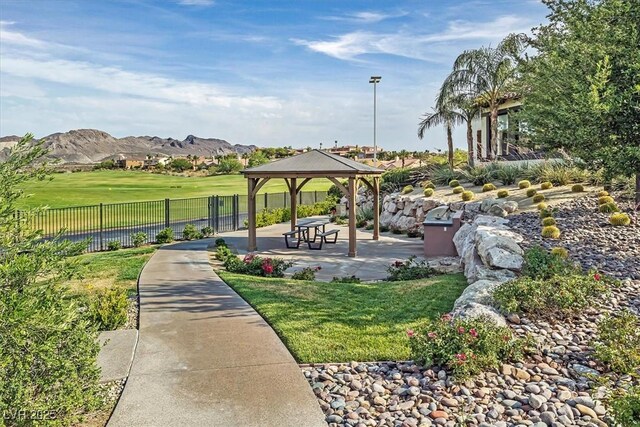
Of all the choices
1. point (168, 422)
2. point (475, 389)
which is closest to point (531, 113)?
point (475, 389)

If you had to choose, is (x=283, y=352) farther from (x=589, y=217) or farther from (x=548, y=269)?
(x=589, y=217)

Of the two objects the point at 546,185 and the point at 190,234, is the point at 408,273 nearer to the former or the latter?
the point at 546,185

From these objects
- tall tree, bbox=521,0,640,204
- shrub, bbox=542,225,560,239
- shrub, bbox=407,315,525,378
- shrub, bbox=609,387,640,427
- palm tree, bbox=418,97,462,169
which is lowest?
shrub, bbox=407,315,525,378

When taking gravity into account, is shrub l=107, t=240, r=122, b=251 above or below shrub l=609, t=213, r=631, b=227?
below

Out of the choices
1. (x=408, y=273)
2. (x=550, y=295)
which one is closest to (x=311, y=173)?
(x=408, y=273)

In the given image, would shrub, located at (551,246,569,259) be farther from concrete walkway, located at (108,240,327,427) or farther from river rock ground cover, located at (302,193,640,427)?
concrete walkway, located at (108,240,327,427)

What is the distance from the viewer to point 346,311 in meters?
7.34

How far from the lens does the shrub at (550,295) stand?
20.3 ft

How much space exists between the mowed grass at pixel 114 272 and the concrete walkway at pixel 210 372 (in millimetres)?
1605

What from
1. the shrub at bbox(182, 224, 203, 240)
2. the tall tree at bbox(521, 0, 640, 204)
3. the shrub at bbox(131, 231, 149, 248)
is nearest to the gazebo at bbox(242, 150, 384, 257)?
the shrub at bbox(182, 224, 203, 240)

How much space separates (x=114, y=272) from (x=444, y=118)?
2062 centimetres

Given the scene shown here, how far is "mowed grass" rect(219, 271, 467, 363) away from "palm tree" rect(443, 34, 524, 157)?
55.3ft

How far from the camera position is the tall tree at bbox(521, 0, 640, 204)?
25.1 ft

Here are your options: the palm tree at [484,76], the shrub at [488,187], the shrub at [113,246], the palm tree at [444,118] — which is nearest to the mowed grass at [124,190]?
the shrub at [113,246]
